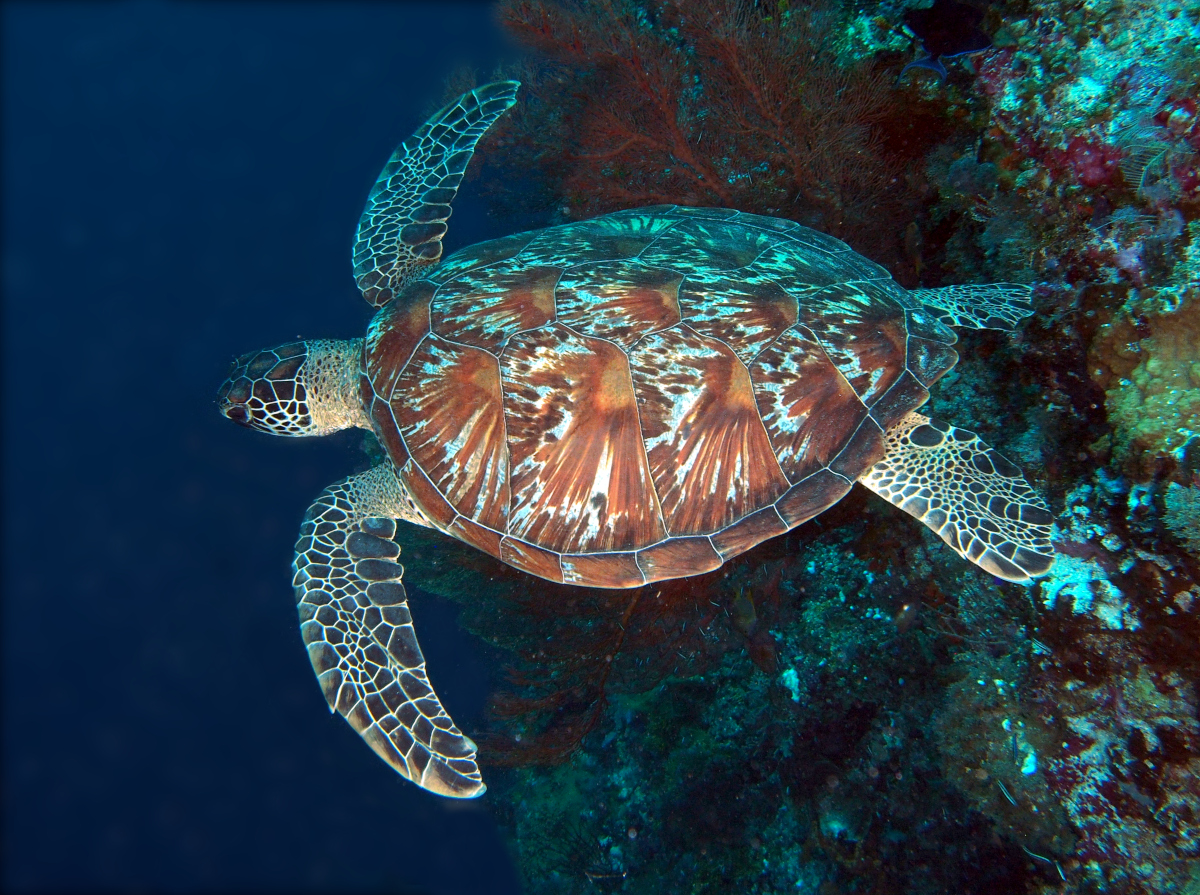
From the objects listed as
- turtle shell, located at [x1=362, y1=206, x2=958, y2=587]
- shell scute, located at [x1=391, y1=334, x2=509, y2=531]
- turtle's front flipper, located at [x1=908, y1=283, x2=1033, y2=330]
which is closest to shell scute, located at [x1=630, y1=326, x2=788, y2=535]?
turtle shell, located at [x1=362, y1=206, x2=958, y2=587]

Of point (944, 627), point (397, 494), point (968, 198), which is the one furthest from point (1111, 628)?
point (397, 494)

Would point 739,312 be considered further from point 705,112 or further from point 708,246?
point 705,112

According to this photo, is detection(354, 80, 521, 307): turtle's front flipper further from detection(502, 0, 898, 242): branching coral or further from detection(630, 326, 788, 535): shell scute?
detection(630, 326, 788, 535): shell scute

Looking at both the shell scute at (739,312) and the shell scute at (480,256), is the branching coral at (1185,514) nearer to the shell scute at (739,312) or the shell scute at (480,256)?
the shell scute at (739,312)

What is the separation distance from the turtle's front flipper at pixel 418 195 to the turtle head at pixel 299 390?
1.58 ft

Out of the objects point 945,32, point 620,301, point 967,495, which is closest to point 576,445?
point 620,301

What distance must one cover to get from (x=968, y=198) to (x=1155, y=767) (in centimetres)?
218

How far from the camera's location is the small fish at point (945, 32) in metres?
2.35

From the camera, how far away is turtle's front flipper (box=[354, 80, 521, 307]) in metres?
3.28

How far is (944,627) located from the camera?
2111 millimetres

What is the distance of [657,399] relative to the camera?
2055 mm

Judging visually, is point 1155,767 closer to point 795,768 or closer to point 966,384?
point 795,768

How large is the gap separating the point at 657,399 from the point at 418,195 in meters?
2.54

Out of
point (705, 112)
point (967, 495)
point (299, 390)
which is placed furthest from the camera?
point (705, 112)
